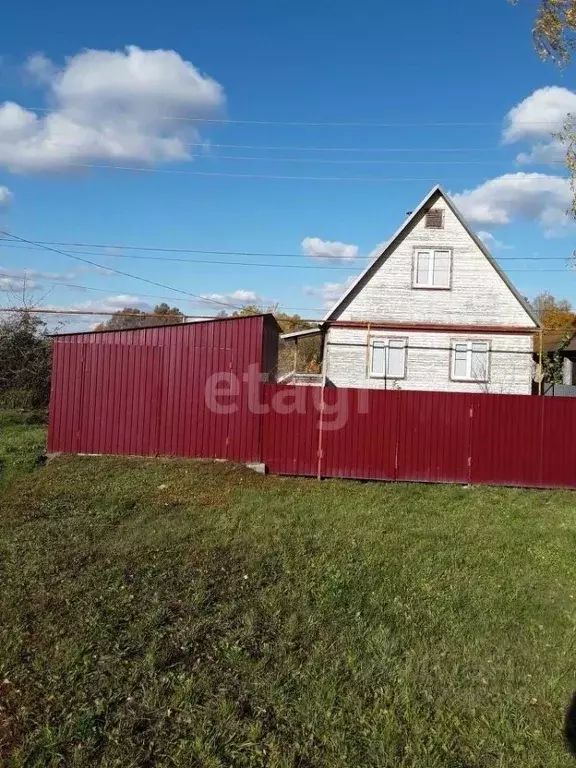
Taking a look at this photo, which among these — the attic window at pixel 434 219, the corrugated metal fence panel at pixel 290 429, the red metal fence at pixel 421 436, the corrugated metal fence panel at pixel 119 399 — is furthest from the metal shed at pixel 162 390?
the attic window at pixel 434 219

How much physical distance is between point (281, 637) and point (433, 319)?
17920 mm

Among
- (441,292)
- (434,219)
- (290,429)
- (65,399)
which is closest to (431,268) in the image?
(441,292)

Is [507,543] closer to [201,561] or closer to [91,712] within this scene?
[201,561]

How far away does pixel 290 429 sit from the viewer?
37.6 feet

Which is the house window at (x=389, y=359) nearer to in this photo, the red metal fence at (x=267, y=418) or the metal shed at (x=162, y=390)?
the red metal fence at (x=267, y=418)

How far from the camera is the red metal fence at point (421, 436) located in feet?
36.1

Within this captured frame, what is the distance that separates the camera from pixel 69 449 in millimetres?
A: 11688

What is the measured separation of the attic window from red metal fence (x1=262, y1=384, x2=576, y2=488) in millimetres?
11960

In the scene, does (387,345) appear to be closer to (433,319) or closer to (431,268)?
(433,319)

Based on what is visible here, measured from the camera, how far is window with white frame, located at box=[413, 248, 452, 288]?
834 inches

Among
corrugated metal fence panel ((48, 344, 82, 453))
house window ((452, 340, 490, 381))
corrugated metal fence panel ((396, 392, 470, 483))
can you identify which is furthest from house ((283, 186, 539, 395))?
corrugated metal fence panel ((48, 344, 82, 453))

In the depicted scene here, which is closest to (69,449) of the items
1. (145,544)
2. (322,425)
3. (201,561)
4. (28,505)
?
(28,505)

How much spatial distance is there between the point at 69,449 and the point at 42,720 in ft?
28.7

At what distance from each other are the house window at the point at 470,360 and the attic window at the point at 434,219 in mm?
4292
